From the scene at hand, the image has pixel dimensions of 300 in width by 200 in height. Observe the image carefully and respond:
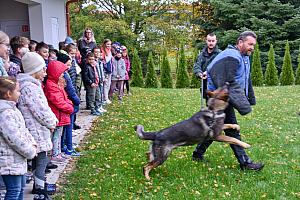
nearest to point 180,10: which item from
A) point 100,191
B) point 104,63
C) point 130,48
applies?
point 130,48

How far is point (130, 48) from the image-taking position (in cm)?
2273

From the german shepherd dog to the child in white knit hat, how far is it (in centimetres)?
118

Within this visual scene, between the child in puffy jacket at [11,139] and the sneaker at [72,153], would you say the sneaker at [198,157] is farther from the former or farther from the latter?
the child in puffy jacket at [11,139]

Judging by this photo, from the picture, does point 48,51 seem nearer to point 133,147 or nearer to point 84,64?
point 133,147

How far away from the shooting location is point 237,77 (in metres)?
5.21

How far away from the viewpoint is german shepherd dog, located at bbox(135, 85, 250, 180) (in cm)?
500

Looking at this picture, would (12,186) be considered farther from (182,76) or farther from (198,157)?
(182,76)

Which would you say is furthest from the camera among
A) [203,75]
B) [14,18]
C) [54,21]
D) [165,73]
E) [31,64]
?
[165,73]

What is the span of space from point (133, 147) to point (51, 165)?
1523 mm

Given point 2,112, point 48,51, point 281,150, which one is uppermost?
point 48,51

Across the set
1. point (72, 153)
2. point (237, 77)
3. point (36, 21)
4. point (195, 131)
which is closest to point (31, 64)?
point (195, 131)

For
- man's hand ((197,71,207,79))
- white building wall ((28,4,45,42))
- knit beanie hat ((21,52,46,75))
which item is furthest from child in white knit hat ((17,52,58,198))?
white building wall ((28,4,45,42))

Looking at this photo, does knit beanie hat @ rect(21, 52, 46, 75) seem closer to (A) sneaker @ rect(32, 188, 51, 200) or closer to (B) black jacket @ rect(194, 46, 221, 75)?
(A) sneaker @ rect(32, 188, 51, 200)

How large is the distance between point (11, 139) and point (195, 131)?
2.28 metres
